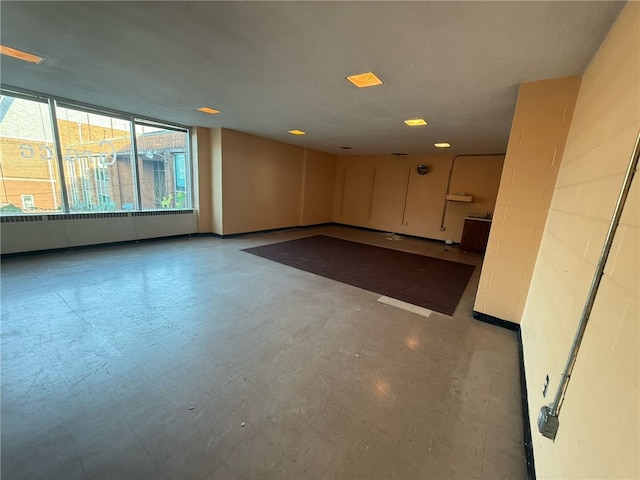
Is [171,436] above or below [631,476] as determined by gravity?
below

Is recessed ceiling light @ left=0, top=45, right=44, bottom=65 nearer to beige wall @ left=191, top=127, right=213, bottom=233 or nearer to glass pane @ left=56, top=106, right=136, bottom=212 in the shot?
glass pane @ left=56, top=106, right=136, bottom=212

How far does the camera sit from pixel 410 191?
25.4 ft

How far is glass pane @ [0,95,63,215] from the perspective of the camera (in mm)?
3635

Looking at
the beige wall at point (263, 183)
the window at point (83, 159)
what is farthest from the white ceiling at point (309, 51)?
the beige wall at point (263, 183)

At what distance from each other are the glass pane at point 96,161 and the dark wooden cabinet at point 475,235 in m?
7.55

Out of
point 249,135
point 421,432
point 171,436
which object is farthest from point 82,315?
point 249,135

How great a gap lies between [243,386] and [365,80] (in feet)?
9.75

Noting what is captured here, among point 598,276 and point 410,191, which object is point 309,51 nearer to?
point 598,276

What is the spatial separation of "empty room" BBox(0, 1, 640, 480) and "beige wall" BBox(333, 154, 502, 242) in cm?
270

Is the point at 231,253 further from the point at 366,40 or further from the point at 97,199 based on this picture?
the point at 366,40

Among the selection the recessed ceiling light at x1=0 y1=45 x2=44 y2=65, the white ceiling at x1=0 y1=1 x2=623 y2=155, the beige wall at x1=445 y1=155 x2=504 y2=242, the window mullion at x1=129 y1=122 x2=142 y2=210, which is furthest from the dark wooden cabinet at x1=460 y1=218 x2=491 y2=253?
the recessed ceiling light at x1=0 y1=45 x2=44 y2=65

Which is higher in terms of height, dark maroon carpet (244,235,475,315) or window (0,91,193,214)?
window (0,91,193,214)

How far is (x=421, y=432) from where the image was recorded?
1.48 metres

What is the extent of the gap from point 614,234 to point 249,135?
20.7ft
